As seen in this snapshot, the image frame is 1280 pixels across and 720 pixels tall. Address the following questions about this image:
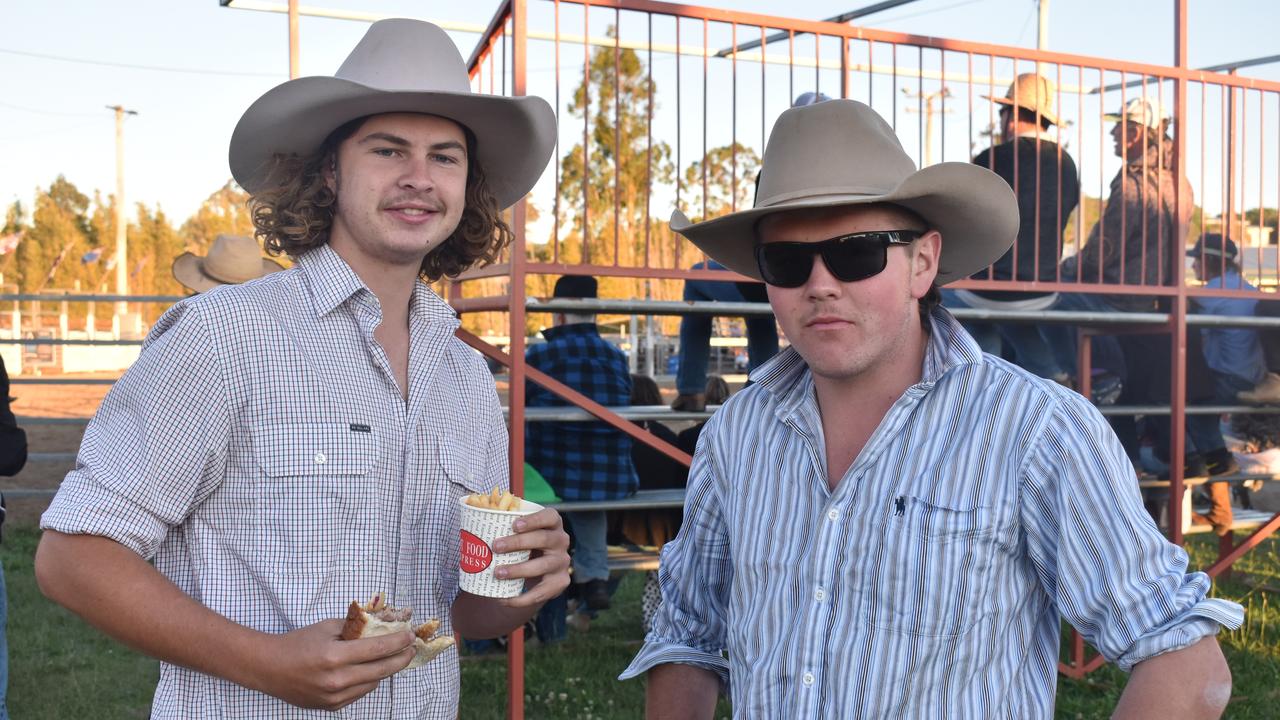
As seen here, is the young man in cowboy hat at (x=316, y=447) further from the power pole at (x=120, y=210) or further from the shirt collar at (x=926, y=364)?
the power pole at (x=120, y=210)

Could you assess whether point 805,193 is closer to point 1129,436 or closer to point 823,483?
point 823,483

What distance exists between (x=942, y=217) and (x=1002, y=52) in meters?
3.91

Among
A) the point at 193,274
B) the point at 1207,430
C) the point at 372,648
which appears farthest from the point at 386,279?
the point at 1207,430

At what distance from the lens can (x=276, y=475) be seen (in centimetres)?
186

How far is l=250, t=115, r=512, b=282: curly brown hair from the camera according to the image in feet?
7.41

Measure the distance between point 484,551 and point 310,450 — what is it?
1.18 ft

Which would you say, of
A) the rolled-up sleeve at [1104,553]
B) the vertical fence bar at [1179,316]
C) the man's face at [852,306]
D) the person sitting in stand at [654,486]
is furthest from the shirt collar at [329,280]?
the vertical fence bar at [1179,316]

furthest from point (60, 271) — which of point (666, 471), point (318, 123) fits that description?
point (318, 123)

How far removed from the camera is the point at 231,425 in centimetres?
185

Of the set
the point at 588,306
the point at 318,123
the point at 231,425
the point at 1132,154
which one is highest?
the point at 1132,154

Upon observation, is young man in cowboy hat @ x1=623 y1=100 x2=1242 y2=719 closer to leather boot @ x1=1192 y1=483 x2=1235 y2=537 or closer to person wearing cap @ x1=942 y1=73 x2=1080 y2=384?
person wearing cap @ x1=942 y1=73 x2=1080 y2=384

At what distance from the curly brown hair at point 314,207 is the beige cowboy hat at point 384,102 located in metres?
0.03

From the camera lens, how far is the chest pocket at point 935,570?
1.67 metres

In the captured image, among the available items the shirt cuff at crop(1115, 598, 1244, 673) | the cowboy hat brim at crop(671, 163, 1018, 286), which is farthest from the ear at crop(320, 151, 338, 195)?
the shirt cuff at crop(1115, 598, 1244, 673)
